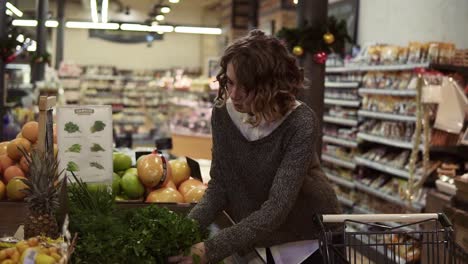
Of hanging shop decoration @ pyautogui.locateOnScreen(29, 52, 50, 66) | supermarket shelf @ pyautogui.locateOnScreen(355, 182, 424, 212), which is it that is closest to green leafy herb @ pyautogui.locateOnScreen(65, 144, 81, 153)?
supermarket shelf @ pyautogui.locateOnScreen(355, 182, 424, 212)

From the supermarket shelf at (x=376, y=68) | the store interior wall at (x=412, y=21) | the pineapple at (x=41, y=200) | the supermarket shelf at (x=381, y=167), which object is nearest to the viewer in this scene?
the pineapple at (x=41, y=200)

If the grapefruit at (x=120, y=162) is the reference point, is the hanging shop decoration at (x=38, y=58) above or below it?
above

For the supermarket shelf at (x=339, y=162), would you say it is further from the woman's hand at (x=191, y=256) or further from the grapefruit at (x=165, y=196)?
the woman's hand at (x=191, y=256)

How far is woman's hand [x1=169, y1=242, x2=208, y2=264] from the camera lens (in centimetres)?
185

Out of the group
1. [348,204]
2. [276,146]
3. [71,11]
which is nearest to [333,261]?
[276,146]

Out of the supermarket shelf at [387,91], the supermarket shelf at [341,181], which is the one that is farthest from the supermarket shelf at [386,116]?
the supermarket shelf at [341,181]

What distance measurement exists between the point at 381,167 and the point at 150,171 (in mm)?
4323

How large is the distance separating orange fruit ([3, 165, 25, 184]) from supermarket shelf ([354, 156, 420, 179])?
13.8ft

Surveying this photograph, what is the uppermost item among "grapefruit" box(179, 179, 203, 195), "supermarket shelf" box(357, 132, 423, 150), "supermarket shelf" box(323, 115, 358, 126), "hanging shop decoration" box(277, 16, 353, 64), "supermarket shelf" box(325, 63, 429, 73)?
"hanging shop decoration" box(277, 16, 353, 64)

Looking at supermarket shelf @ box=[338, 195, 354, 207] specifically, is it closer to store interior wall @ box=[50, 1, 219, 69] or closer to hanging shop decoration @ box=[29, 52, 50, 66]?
hanging shop decoration @ box=[29, 52, 50, 66]

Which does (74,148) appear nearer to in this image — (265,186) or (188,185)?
(188,185)

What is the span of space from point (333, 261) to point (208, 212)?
0.57 metres

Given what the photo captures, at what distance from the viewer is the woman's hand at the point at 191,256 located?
73.0 inches

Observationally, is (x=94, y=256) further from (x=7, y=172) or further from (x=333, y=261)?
(x=7, y=172)
